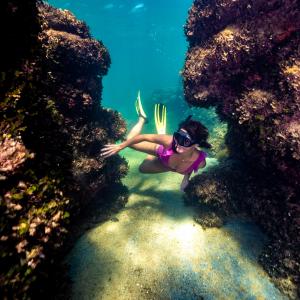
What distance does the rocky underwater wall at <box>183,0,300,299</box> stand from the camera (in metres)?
5.47

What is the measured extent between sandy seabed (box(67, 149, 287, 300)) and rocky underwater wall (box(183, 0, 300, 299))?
1.32 ft

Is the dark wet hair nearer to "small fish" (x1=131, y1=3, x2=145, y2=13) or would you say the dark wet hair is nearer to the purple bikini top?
the purple bikini top

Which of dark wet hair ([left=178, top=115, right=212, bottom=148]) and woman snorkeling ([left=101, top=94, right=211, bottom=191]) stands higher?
dark wet hair ([left=178, top=115, right=212, bottom=148])

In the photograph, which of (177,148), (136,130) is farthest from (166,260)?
(136,130)

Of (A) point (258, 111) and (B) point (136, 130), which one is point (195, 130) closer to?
(A) point (258, 111)

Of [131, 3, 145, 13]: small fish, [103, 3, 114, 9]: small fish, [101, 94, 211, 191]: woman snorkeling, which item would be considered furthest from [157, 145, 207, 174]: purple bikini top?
[131, 3, 145, 13]: small fish

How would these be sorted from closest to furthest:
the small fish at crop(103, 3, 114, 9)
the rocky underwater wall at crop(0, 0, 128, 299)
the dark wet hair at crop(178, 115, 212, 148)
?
the rocky underwater wall at crop(0, 0, 128, 299) < the dark wet hair at crop(178, 115, 212, 148) < the small fish at crop(103, 3, 114, 9)

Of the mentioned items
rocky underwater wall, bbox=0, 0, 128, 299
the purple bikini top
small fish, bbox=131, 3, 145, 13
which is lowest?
the purple bikini top

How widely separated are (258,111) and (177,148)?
6.52 feet

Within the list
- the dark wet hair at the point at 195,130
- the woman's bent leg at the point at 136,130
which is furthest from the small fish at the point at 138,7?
the dark wet hair at the point at 195,130

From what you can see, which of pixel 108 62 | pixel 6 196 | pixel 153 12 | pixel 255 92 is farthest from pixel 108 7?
pixel 6 196

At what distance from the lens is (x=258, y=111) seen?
19.0 feet

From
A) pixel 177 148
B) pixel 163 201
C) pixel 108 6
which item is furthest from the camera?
pixel 108 6

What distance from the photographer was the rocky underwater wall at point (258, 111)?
5.47 meters
